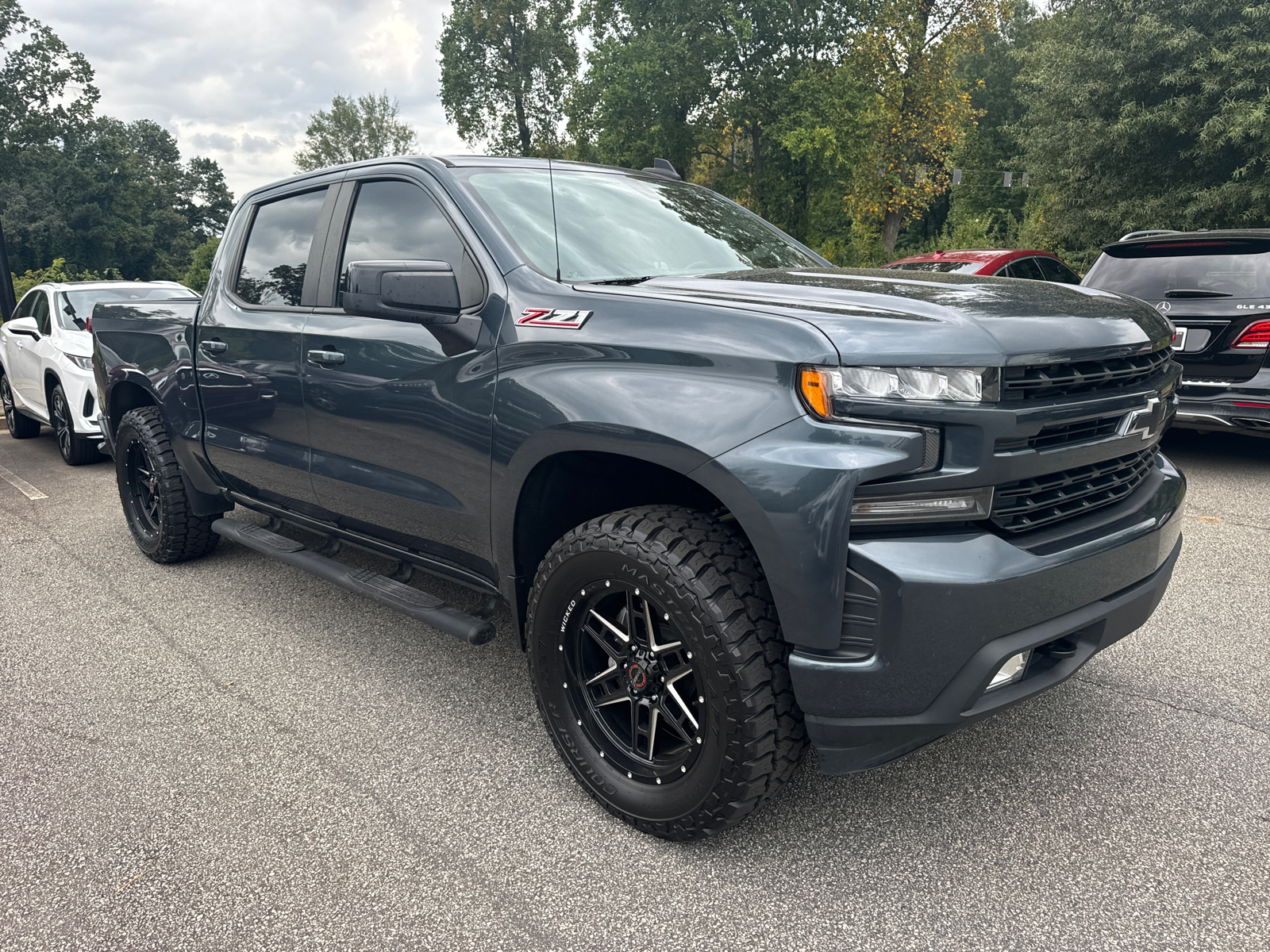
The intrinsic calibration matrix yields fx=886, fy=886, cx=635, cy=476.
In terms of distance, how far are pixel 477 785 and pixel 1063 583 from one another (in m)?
1.77

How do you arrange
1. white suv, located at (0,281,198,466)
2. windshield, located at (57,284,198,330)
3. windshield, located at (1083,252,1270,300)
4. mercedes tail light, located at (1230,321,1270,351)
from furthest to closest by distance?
1. windshield, located at (57,284,198,330)
2. white suv, located at (0,281,198,466)
3. windshield, located at (1083,252,1270,300)
4. mercedes tail light, located at (1230,321,1270,351)

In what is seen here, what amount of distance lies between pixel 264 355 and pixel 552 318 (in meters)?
1.74

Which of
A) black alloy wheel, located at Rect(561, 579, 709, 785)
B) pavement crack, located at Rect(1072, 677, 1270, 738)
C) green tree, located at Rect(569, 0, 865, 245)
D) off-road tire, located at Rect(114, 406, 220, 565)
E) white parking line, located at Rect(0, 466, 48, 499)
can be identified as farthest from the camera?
green tree, located at Rect(569, 0, 865, 245)

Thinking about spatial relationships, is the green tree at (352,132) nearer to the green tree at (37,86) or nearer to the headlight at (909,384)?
the green tree at (37,86)

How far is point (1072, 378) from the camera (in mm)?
2156

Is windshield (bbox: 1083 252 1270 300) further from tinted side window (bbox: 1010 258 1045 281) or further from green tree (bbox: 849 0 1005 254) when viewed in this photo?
green tree (bbox: 849 0 1005 254)

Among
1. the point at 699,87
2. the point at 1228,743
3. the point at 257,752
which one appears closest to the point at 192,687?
the point at 257,752

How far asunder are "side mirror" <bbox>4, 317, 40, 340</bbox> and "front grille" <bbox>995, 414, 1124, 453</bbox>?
906cm

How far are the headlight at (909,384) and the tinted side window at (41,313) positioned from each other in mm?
8633

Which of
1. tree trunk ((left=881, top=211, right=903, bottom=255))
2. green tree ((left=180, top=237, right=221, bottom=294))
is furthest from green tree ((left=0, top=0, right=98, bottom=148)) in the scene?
tree trunk ((left=881, top=211, right=903, bottom=255))

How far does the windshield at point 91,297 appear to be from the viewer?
8250 mm

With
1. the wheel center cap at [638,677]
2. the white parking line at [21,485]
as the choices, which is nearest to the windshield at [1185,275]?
the wheel center cap at [638,677]

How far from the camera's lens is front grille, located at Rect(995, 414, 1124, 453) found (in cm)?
202

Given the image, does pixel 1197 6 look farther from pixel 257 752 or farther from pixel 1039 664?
pixel 257 752
